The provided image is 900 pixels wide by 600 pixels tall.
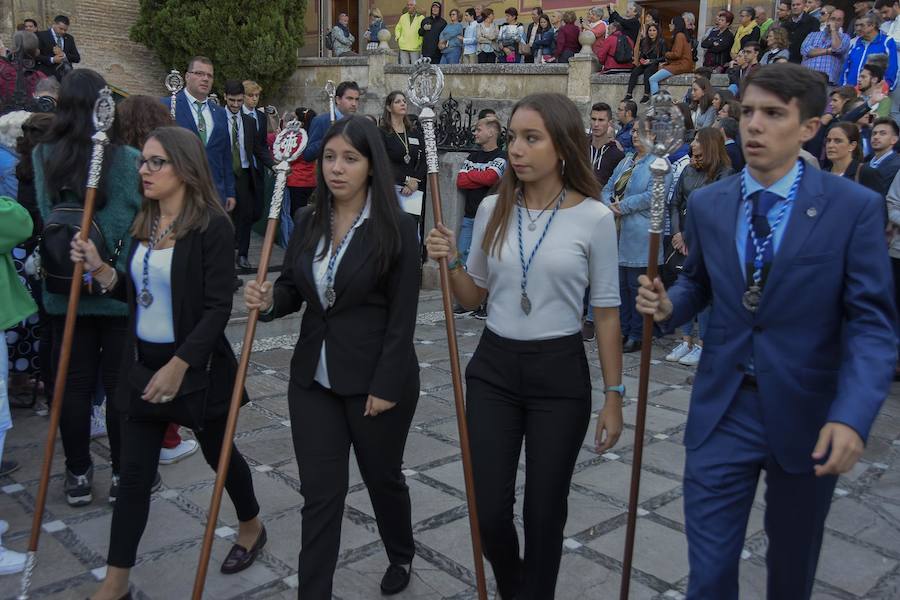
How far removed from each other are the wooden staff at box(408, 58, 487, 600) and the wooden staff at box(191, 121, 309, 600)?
49cm

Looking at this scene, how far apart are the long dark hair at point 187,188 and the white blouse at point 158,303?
11cm

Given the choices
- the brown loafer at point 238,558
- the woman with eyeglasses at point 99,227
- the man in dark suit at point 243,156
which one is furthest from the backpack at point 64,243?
the man in dark suit at point 243,156

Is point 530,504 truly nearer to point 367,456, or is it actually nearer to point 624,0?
point 367,456

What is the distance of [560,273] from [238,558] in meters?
1.88

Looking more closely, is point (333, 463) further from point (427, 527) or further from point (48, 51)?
point (48, 51)

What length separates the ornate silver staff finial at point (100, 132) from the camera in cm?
353

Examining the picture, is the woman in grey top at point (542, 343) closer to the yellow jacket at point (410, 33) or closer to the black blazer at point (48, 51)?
the black blazer at point (48, 51)

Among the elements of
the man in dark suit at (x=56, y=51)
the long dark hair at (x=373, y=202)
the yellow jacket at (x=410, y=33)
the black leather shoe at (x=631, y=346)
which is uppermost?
the yellow jacket at (x=410, y=33)

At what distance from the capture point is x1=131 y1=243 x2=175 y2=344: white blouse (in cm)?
340

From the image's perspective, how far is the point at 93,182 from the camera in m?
3.51

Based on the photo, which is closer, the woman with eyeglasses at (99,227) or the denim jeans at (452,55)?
the woman with eyeglasses at (99,227)

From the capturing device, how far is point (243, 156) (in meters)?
9.16

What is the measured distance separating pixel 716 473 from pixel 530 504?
0.69 m

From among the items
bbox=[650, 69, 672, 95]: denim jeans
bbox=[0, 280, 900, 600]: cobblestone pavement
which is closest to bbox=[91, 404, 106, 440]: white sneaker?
bbox=[0, 280, 900, 600]: cobblestone pavement
